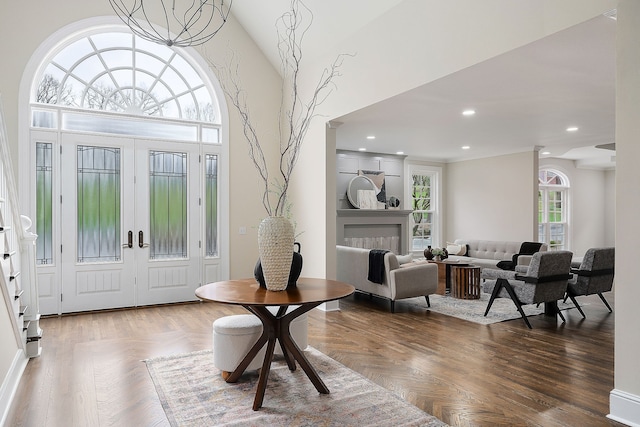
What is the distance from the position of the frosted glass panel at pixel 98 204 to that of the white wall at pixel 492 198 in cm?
705

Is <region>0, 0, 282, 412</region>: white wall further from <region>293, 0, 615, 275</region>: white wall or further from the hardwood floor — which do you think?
the hardwood floor

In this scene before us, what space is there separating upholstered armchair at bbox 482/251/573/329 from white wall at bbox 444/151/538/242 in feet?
11.6

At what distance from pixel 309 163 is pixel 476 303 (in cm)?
301

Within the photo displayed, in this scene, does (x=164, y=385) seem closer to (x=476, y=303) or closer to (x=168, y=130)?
(x=168, y=130)

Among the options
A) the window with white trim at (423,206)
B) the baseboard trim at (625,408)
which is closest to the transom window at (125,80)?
the window with white trim at (423,206)

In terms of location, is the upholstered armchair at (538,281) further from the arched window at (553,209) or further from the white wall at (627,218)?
the arched window at (553,209)

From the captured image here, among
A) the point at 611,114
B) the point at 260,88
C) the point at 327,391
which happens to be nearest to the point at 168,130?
the point at 260,88

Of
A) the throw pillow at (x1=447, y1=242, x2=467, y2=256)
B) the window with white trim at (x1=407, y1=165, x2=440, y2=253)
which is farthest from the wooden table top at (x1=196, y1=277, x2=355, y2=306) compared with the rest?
the window with white trim at (x1=407, y1=165, x2=440, y2=253)

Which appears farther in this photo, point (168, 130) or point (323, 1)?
point (168, 130)

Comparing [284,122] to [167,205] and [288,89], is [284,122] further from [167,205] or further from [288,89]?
[167,205]

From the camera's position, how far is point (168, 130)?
6012mm

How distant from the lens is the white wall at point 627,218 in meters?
2.49

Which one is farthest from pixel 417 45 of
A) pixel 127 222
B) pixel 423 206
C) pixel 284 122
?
pixel 423 206

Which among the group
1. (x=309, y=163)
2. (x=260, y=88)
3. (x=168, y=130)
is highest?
(x=260, y=88)
